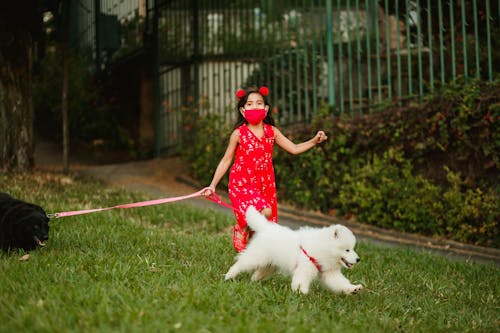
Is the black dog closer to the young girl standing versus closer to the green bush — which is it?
the young girl standing

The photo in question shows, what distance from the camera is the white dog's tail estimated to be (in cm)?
477

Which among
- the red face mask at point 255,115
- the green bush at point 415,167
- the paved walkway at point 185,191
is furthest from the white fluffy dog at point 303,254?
the green bush at point 415,167

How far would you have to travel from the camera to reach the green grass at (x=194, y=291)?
140 inches

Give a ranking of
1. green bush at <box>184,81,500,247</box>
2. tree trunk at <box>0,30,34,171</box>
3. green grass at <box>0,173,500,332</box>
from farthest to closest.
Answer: tree trunk at <box>0,30,34,171</box> < green bush at <box>184,81,500,247</box> < green grass at <box>0,173,500,332</box>

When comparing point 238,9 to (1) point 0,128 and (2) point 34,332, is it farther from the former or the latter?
(2) point 34,332

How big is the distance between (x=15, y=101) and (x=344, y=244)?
747 centimetres

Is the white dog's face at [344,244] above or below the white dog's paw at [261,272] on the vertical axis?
above

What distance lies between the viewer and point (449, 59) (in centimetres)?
871

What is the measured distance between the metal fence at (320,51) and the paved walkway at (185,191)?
129 centimetres

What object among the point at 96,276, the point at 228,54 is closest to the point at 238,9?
the point at 228,54

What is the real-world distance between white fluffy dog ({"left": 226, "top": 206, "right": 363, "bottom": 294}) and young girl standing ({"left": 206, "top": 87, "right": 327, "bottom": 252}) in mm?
395

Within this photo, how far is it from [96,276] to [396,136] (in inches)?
199

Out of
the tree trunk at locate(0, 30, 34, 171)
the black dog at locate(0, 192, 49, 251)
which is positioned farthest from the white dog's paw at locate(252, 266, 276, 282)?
the tree trunk at locate(0, 30, 34, 171)

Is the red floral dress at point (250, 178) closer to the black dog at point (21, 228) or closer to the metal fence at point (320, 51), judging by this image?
the black dog at point (21, 228)
